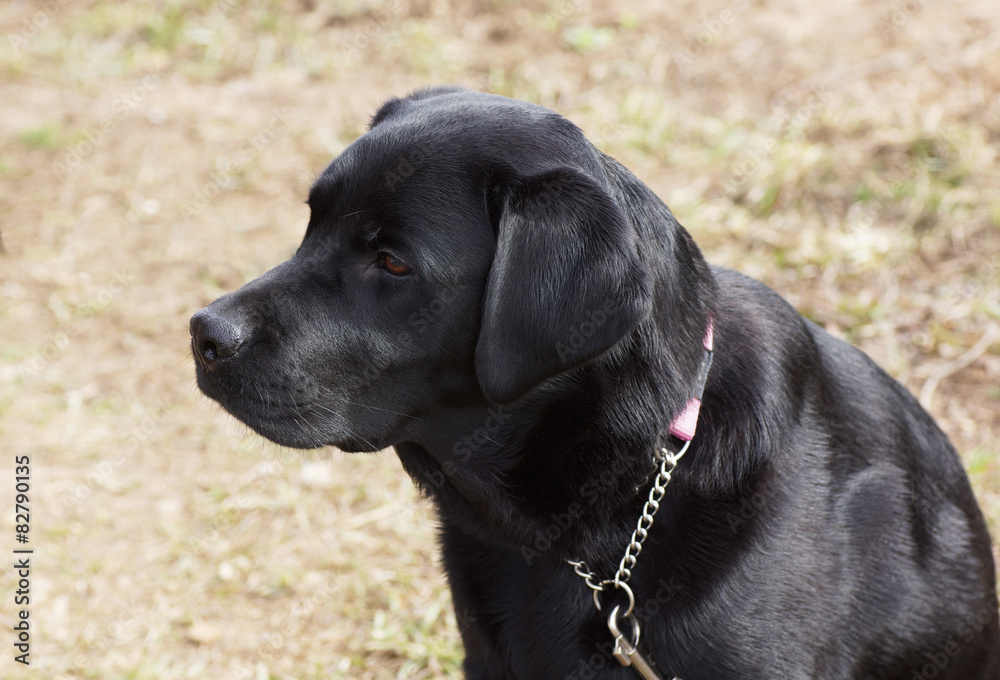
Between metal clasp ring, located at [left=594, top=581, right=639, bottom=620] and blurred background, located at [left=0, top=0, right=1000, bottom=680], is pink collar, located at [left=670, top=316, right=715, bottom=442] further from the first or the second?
blurred background, located at [left=0, top=0, right=1000, bottom=680]

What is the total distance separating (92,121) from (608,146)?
3.44 metres

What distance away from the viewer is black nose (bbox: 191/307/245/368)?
86.1 inches

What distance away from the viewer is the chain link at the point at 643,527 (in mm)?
2143

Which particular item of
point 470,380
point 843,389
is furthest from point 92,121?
point 843,389

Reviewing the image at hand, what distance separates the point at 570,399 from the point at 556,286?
318 mm

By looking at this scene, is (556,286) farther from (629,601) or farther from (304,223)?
(304,223)

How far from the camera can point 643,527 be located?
2207 mm

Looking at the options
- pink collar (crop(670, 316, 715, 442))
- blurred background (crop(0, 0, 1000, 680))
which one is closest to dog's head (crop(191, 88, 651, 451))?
pink collar (crop(670, 316, 715, 442))

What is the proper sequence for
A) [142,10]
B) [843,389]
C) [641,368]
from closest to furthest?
[641,368]
[843,389]
[142,10]

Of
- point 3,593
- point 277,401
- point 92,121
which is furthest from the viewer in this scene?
point 92,121

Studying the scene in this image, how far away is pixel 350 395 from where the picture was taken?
88.5 inches

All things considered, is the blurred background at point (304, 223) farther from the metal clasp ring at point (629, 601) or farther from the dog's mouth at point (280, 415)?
the metal clasp ring at point (629, 601)

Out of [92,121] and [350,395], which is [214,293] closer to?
[92,121]

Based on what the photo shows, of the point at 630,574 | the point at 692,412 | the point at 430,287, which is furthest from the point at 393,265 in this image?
the point at 630,574
